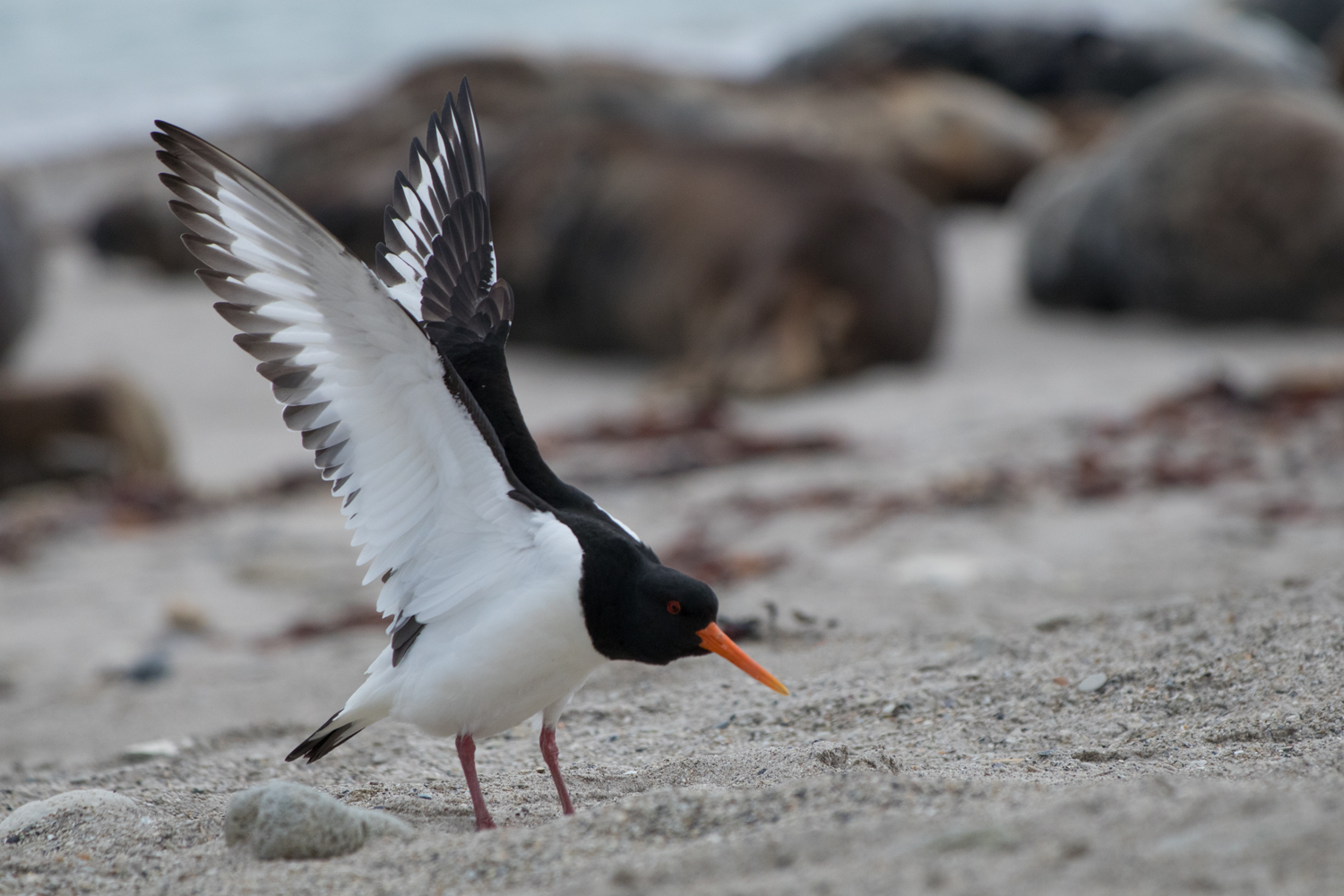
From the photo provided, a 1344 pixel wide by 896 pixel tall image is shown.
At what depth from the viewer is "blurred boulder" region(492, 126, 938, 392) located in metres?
8.49

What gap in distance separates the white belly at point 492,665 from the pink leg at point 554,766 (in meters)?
0.10

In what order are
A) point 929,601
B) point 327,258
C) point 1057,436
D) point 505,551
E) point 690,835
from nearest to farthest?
1. point 690,835
2. point 327,258
3. point 505,551
4. point 929,601
5. point 1057,436

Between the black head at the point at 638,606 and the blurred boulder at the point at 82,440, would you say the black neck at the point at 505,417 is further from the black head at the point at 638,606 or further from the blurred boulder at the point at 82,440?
the blurred boulder at the point at 82,440

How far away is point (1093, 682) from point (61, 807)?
94.2 inches

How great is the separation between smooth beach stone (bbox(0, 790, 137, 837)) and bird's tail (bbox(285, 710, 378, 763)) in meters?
0.38

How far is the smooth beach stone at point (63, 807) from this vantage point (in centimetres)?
281

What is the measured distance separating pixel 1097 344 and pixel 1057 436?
2.33 m

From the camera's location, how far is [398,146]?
39.7 ft

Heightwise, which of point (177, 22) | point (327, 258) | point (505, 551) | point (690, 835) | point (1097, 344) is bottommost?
point (1097, 344)

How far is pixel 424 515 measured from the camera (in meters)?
2.84

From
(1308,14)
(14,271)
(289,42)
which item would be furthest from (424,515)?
(289,42)

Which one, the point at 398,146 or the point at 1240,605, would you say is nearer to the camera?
the point at 1240,605

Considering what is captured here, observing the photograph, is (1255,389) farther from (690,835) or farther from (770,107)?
(770,107)

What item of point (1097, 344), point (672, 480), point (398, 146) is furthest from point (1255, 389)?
point (398, 146)
